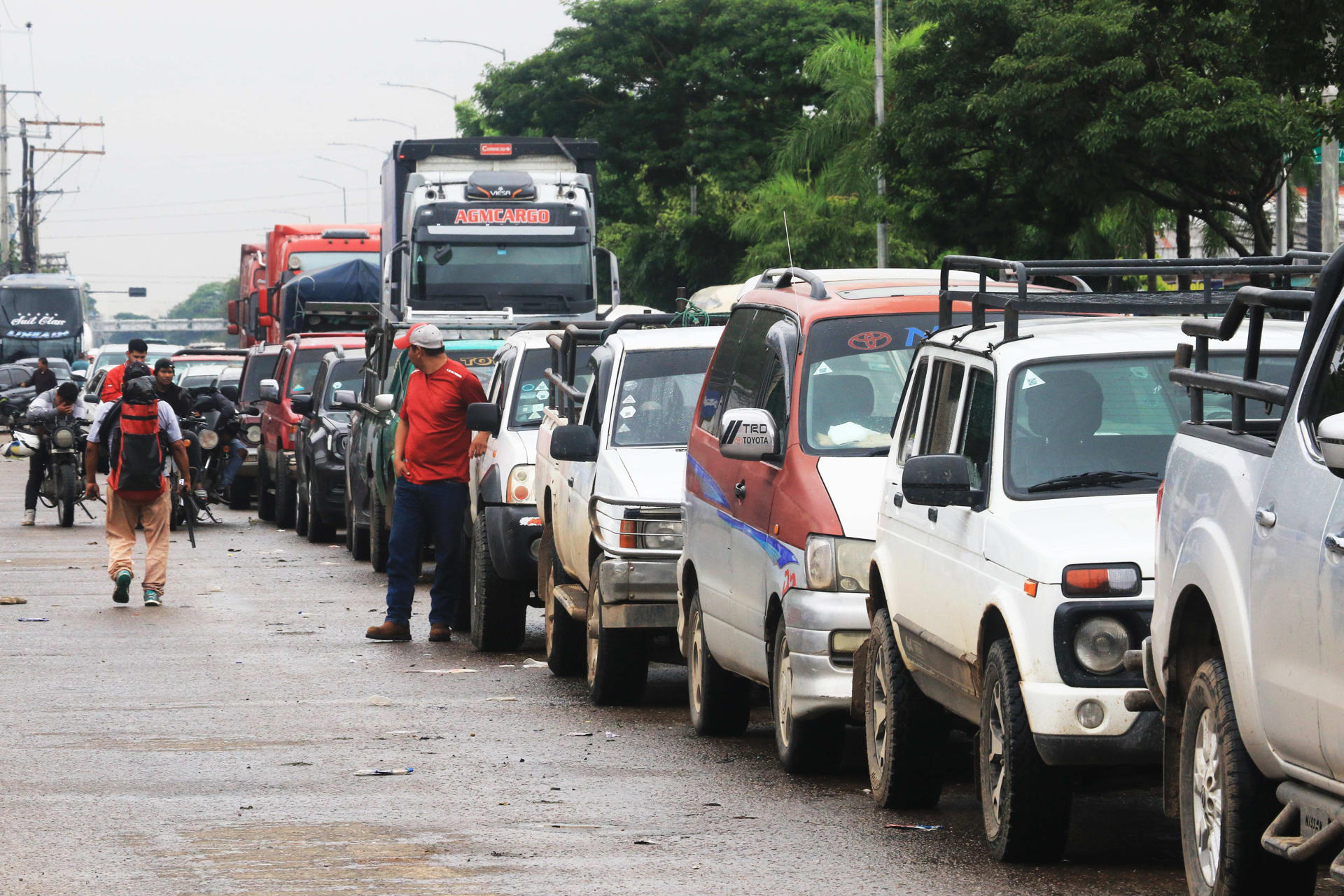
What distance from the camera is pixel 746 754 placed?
9.66 meters

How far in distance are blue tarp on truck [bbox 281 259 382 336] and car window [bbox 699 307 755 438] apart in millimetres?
27644

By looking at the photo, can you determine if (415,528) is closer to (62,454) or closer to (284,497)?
(284,497)

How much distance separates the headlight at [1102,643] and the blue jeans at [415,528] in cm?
815

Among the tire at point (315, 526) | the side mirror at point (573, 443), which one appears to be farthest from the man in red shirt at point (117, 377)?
the side mirror at point (573, 443)

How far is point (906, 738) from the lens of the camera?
7.93 m

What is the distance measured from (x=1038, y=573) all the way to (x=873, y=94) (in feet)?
144

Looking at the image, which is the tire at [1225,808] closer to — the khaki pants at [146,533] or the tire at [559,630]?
the tire at [559,630]

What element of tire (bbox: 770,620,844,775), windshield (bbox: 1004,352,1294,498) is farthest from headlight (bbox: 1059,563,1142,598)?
tire (bbox: 770,620,844,775)

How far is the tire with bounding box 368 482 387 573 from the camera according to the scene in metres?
19.2

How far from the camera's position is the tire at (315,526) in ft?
76.7

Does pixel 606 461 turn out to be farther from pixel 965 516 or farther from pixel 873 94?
pixel 873 94

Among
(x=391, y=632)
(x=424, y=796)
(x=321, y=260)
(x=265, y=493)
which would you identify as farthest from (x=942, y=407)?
(x=321, y=260)

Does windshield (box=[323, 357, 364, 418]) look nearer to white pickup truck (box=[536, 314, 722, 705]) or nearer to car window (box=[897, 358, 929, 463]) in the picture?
white pickup truck (box=[536, 314, 722, 705])

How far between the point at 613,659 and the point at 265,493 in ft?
55.4
